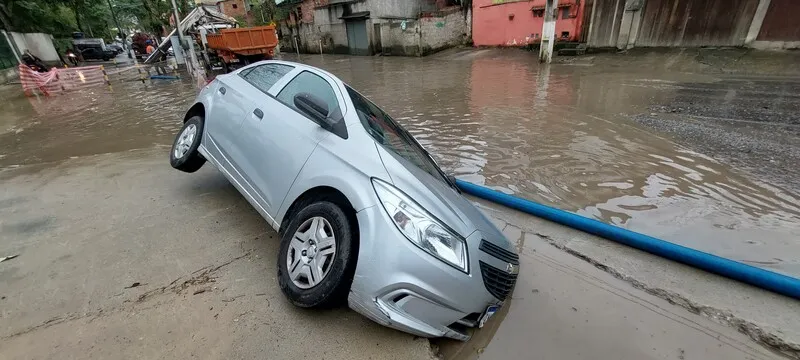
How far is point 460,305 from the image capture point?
2016 mm

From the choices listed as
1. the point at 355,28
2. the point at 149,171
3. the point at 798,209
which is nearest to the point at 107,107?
the point at 149,171

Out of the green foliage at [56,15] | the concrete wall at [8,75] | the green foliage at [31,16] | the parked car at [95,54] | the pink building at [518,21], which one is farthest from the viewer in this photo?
the parked car at [95,54]

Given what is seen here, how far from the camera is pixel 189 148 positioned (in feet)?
12.3

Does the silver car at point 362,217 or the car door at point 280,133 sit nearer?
the silver car at point 362,217

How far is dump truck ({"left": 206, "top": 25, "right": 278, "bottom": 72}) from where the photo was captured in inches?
574

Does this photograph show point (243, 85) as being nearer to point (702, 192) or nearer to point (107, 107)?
point (702, 192)

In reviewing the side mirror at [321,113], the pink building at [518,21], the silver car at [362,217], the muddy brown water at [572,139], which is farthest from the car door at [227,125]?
the pink building at [518,21]

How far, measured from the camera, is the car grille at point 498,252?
7.20 ft

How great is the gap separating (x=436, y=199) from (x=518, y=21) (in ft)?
66.5

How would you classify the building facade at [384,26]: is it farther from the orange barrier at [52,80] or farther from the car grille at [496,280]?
the car grille at [496,280]

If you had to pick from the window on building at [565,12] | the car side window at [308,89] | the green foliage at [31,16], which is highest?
the green foliage at [31,16]

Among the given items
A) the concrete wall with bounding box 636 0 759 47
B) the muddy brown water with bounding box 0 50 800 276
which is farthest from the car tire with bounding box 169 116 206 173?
the concrete wall with bounding box 636 0 759 47

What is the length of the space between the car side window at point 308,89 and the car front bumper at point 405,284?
1260mm

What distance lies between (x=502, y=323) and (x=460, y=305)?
0.58 metres
